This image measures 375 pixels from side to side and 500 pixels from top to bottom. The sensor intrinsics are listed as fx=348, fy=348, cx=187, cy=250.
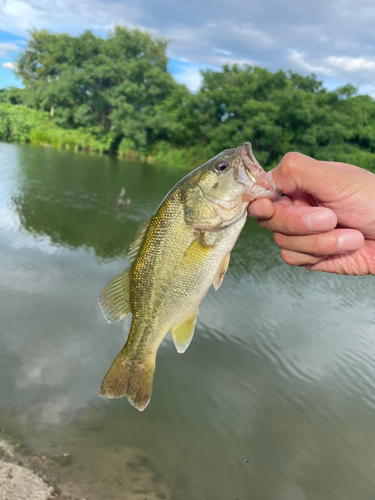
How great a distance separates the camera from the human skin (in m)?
2.50

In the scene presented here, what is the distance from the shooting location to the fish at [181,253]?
242 cm

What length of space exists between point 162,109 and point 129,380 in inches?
2148

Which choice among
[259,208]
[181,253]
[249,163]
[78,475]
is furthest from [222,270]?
[78,475]

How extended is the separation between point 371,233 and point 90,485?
4938mm

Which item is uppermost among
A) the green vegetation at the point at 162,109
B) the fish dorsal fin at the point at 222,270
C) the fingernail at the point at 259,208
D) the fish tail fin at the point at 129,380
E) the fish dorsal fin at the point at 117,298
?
Result: the green vegetation at the point at 162,109

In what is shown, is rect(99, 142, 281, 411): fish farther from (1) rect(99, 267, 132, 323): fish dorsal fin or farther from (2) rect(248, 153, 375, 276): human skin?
(2) rect(248, 153, 375, 276): human skin

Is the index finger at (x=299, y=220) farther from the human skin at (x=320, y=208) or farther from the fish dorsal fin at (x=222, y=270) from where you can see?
the fish dorsal fin at (x=222, y=270)

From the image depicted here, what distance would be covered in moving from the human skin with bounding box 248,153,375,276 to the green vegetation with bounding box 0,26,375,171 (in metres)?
38.4

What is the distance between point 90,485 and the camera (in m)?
4.90

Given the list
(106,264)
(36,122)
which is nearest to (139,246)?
(106,264)

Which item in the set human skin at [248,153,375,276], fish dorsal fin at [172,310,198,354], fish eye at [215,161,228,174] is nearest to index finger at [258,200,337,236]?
human skin at [248,153,375,276]

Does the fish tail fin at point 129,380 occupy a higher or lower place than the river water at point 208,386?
higher

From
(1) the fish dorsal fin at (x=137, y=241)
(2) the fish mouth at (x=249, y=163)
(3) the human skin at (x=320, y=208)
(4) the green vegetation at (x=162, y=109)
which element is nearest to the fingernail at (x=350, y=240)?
(3) the human skin at (x=320, y=208)

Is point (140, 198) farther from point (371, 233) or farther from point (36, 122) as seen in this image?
point (36, 122)
